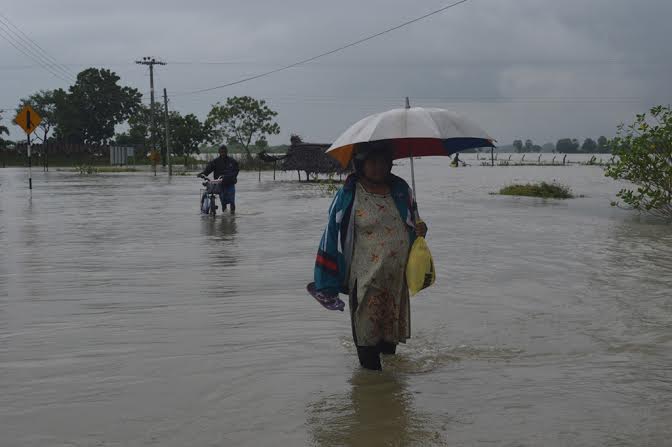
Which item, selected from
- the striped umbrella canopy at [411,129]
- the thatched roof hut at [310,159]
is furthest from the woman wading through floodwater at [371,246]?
the thatched roof hut at [310,159]

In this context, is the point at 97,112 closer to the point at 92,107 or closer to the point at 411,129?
the point at 92,107

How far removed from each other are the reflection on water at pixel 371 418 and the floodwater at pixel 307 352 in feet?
0.05

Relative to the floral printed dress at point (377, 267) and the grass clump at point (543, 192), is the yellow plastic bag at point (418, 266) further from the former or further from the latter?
the grass clump at point (543, 192)

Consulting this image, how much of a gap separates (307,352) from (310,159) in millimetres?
36151

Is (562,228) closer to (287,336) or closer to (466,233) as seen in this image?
(466,233)

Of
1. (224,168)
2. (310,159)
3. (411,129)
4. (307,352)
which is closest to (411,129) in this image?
(411,129)

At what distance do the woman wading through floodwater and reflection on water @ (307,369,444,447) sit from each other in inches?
12.6

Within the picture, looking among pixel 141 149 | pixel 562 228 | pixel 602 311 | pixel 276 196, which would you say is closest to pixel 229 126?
pixel 141 149

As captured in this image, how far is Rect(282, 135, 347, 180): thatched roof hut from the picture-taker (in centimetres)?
4200

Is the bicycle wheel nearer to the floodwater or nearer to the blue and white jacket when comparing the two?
the floodwater

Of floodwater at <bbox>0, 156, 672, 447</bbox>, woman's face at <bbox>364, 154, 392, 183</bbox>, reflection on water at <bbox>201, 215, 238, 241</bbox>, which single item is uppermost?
woman's face at <bbox>364, 154, 392, 183</bbox>

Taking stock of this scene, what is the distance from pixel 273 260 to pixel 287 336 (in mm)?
4579

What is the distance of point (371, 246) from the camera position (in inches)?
211

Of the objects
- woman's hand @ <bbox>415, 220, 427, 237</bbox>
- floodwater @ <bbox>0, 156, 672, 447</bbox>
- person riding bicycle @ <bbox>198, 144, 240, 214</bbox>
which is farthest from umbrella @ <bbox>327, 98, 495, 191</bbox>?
person riding bicycle @ <bbox>198, 144, 240, 214</bbox>
